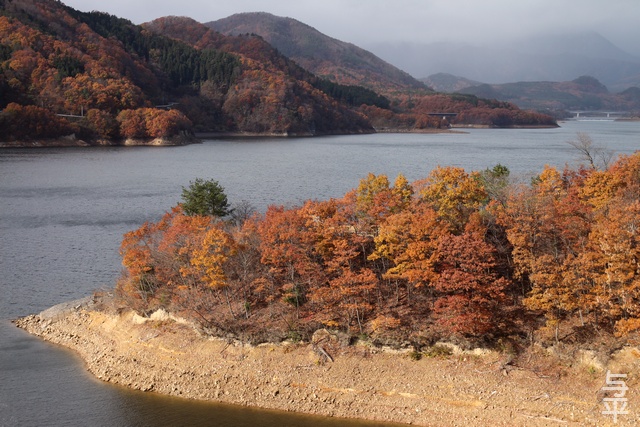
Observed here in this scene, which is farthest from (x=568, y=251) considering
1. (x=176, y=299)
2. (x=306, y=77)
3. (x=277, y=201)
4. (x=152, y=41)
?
(x=306, y=77)

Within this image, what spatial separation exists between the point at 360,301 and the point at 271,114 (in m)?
115

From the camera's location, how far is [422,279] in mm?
21469

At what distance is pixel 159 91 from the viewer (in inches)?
5049

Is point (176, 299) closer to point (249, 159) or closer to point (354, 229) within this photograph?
point (354, 229)

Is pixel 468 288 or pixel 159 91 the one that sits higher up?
pixel 159 91

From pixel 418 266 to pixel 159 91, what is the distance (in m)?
117

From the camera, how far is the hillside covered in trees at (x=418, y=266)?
20016mm

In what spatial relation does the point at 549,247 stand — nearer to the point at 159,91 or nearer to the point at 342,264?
the point at 342,264

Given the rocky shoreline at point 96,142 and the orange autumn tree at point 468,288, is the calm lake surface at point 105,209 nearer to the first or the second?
the rocky shoreline at point 96,142

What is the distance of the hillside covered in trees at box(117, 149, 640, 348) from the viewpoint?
20.0 meters
